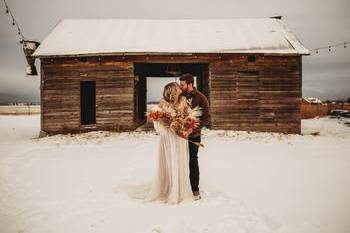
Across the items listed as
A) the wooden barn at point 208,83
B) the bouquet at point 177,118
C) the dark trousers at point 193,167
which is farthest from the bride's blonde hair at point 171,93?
the wooden barn at point 208,83

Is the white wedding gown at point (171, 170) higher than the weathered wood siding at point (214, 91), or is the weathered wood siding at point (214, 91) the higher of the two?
the weathered wood siding at point (214, 91)

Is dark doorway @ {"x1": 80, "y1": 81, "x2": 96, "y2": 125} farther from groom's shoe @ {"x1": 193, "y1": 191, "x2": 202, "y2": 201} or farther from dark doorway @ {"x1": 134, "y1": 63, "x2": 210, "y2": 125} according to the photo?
groom's shoe @ {"x1": 193, "y1": 191, "x2": 202, "y2": 201}

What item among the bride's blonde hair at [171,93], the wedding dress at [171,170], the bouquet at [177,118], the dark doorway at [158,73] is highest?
the dark doorway at [158,73]

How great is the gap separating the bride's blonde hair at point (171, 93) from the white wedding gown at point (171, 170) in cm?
42

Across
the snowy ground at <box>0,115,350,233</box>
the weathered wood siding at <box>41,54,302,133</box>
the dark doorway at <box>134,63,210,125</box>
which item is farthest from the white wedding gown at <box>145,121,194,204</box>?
the dark doorway at <box>134,63,210,125</box>

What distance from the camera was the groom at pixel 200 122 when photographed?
5605 mm

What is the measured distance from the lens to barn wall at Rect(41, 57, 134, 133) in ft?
54.7

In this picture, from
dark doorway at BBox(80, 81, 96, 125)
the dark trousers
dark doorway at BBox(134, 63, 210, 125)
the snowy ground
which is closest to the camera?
the snowy ground

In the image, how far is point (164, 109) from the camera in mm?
5457

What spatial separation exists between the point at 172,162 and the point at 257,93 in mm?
12146

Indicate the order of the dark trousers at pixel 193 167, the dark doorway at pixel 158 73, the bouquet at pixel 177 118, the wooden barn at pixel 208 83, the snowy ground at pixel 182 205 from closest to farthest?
the snowy ground at pixel 182 205 → the bouquet at pixel 177 118 → the dark trousers at pixel 193 167 → the wooden barn at pixel 208 83 → the dark doorway at pixel 158 73

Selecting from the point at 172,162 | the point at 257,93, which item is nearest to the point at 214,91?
the point at 257,93

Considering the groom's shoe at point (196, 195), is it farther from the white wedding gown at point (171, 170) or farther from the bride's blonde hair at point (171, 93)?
the bride's blonde hair at point (171, 93)

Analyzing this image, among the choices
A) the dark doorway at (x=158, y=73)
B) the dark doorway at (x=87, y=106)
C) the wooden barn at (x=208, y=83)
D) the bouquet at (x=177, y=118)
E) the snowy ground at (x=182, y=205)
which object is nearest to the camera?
the snowy ground at (x=182, y=205)
